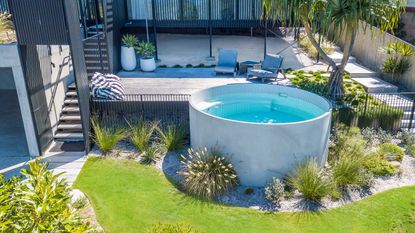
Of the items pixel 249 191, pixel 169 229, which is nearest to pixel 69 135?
pixel 249 191

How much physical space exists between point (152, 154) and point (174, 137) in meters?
0.93

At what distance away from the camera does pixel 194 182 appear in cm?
922

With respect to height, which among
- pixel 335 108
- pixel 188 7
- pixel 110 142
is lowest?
pixel 110 142

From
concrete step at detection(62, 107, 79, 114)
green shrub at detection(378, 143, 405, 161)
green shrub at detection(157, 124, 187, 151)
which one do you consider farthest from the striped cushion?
green shrub at detection(378, 143, 405, 161)

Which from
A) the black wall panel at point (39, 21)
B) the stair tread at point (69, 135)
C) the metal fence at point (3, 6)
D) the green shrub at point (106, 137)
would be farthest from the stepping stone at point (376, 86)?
the metal fence at point (3, 6)

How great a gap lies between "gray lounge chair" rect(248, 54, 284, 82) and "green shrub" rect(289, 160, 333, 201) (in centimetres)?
599

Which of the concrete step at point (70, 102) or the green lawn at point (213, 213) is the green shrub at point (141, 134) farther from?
the concrete step at point (70, 102)

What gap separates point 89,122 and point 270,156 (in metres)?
5.82

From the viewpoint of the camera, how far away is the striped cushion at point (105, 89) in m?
12.1

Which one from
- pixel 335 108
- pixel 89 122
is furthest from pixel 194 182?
pixel 335 108

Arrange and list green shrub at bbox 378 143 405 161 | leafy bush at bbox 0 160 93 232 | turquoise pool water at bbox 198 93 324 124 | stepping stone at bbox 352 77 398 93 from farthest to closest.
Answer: stepping stone at bbox 352 77 398 93, turquoise pool water at bbox 198 93 324 124, green shrub at bbox 378 143 405 161, leafy bush at bbox 0 160 93 232

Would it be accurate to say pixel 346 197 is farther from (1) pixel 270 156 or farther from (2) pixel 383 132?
(2) pixel 383 132

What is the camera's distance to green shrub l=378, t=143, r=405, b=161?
10.6 metres

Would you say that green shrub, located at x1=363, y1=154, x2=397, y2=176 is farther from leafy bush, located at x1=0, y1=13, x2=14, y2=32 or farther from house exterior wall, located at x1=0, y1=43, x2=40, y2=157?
leafy bush, located at x1=0, y1=13, x2=14, y2=32
